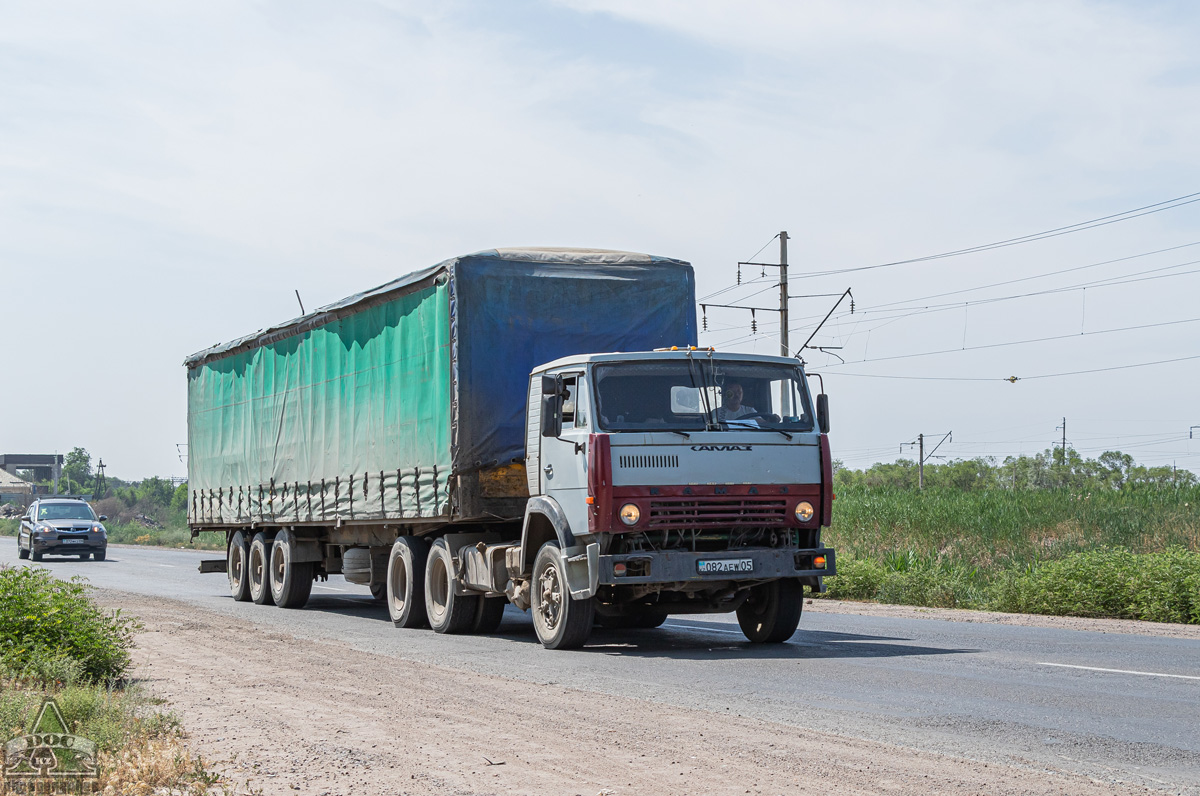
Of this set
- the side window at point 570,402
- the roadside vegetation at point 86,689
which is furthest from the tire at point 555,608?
the roadside vegetation at point 86,689

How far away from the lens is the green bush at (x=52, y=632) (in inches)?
377

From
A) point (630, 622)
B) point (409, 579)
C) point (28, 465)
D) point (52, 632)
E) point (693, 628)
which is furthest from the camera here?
point (28, 465)

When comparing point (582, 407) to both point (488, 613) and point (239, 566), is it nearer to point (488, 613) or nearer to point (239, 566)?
point (488, 613)

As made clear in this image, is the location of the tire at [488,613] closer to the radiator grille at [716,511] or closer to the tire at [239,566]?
the radiator grille at [716,511]

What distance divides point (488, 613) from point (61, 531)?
28.6 meters

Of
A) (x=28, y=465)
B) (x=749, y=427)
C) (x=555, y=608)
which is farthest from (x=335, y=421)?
(x=28, y=465)

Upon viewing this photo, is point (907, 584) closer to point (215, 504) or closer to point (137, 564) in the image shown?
point (215, 504)

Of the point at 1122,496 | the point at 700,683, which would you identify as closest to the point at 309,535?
the point at 700,683

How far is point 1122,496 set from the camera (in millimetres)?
27391

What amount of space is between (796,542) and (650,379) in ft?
7.00

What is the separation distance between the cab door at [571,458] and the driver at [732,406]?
132 centimetres

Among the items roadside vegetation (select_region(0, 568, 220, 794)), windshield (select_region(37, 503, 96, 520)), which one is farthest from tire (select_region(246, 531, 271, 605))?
windshield (select_region(37, 503, 96, 520))

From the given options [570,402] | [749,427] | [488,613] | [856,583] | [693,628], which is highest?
[570,402]

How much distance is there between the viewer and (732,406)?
12602 mm
